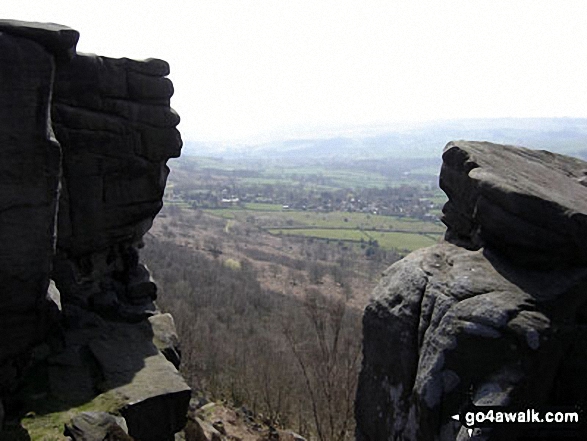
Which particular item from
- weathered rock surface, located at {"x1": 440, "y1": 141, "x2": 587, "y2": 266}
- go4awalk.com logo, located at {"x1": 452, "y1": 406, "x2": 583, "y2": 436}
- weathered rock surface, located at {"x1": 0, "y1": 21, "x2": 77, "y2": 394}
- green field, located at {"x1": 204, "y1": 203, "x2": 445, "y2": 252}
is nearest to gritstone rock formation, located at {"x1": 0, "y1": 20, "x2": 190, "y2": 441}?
weathered rock surface, located at {"x1": 0, "y1": 21, "x2": 77, "y2": 394}

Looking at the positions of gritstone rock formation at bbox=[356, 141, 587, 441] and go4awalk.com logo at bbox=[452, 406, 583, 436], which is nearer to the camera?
go4awalk.com logo at bbox=[452, 406, 583, 436]

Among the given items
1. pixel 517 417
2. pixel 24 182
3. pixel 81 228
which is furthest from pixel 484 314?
pixel 81 228

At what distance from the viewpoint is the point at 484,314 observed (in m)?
8.47

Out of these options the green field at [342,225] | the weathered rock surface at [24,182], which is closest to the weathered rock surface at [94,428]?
the weathered rock surface at [24,182]

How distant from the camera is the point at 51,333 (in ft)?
42.4

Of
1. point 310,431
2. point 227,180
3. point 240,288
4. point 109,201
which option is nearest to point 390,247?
point 240,288

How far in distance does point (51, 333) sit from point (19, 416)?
2432 mm

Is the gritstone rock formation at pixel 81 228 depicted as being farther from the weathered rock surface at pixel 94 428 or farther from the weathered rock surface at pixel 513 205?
the weathered rock surface at pixel 513 205

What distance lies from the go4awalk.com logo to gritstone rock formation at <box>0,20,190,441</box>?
6524mm

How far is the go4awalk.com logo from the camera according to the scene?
7910 millimetres

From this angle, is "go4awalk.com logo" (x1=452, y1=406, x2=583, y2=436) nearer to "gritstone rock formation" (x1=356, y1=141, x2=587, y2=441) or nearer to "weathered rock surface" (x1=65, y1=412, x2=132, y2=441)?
"gritstone rock formation" (x1=356, y1=141, x2=587, y2=441)

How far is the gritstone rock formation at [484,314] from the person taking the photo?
8273 mm

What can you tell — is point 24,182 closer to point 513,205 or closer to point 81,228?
point 81,228

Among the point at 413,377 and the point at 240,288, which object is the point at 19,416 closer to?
the point at 413,377
